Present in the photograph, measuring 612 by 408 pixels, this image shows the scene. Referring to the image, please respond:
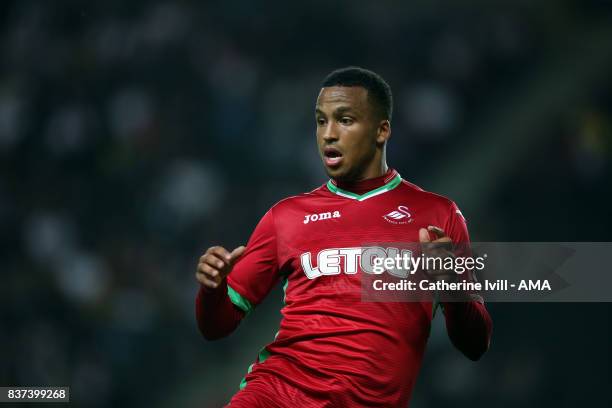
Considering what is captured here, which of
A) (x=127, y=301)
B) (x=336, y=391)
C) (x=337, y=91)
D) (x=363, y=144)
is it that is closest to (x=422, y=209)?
(x=363, y=144)

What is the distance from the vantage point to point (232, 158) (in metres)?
6.75

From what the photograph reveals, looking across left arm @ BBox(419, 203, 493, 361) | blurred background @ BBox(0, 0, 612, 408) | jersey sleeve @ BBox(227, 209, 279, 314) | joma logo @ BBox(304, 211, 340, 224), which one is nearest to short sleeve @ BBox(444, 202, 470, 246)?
left arm @ BBox(419, 203, 493, 361)

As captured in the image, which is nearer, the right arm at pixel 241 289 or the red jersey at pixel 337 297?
the red jersey at pixel 337 297

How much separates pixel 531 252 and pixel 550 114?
6.49 feet

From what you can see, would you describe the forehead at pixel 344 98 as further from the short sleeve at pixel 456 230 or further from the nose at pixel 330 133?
the short sleeve at pixel 456 230

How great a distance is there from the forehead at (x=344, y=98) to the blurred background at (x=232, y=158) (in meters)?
3.02

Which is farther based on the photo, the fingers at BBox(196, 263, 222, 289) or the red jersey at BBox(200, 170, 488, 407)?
the red jersey at BBox(200, 170, 488, 407)

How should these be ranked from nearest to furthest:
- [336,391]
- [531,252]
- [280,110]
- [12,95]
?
1. [336,391]
2. [531,252]
3. [280,110]
4. [12,95]

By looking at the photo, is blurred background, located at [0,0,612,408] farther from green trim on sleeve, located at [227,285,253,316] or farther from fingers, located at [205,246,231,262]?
fingers, located at [205,246,231,262]

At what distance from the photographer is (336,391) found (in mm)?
2807

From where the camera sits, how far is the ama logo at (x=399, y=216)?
3066 millimetres

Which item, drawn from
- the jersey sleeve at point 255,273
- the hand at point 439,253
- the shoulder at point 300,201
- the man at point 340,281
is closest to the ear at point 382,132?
the man at point 340,281

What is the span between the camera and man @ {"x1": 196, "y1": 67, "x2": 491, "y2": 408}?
285cm

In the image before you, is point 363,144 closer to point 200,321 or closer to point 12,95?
point 200,321
